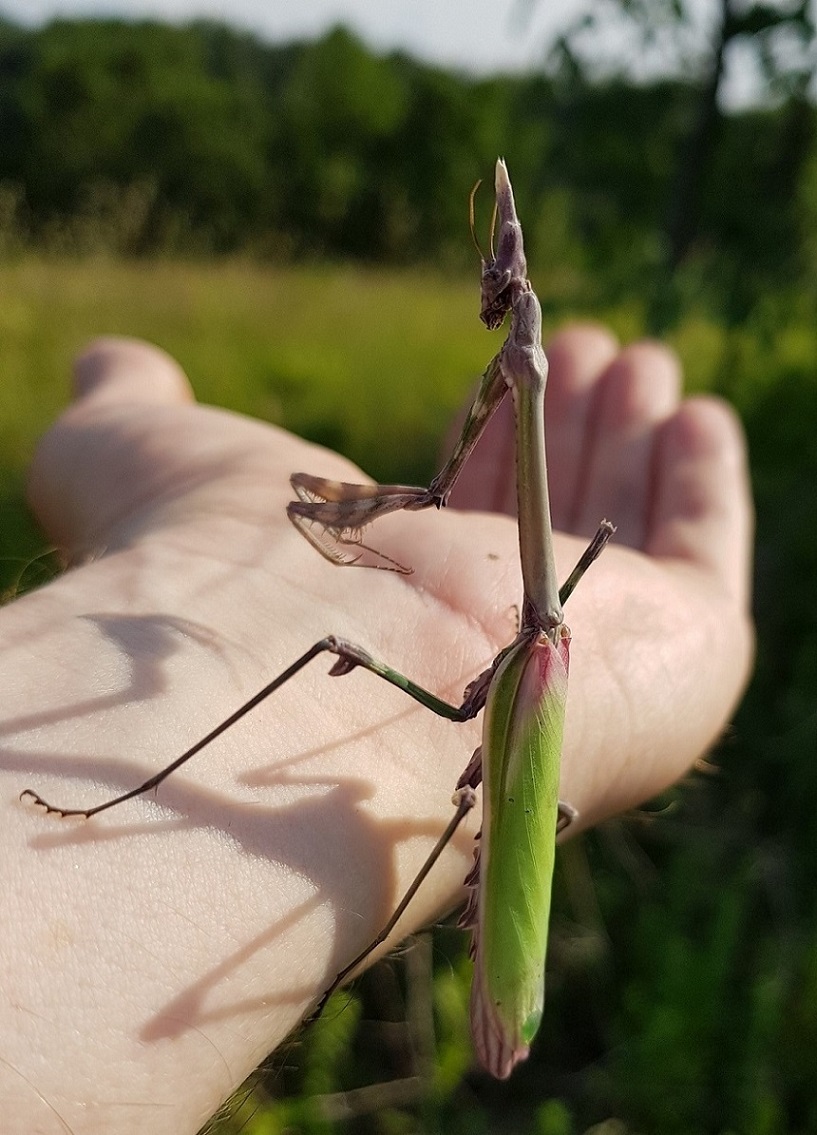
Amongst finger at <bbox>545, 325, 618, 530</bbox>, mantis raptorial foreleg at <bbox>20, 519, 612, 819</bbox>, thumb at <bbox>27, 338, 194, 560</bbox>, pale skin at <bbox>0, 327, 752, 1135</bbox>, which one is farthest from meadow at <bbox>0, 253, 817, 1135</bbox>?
finger at <bbox>545, 325, 618, 530</bbox>

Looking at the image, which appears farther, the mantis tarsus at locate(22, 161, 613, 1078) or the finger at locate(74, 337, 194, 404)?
the finger at locate(74, 337, 194, 404)

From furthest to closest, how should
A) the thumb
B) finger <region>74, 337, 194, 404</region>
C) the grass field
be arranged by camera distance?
the grass field < finger <region>74, 337, 194, 404</region> < the thumb

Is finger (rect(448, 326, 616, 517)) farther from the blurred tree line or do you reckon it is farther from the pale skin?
the blurred tree line

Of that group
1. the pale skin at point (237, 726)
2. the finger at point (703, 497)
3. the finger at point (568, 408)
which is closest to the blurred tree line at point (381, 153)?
the finger at point (568, 408)

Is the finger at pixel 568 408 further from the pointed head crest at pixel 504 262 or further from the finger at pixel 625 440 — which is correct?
the pointed head crest at pixel 504 262

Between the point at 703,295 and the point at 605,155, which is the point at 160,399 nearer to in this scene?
the point at 703,295

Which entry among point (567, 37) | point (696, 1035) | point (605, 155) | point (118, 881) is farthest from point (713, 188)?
point (118, 881)
